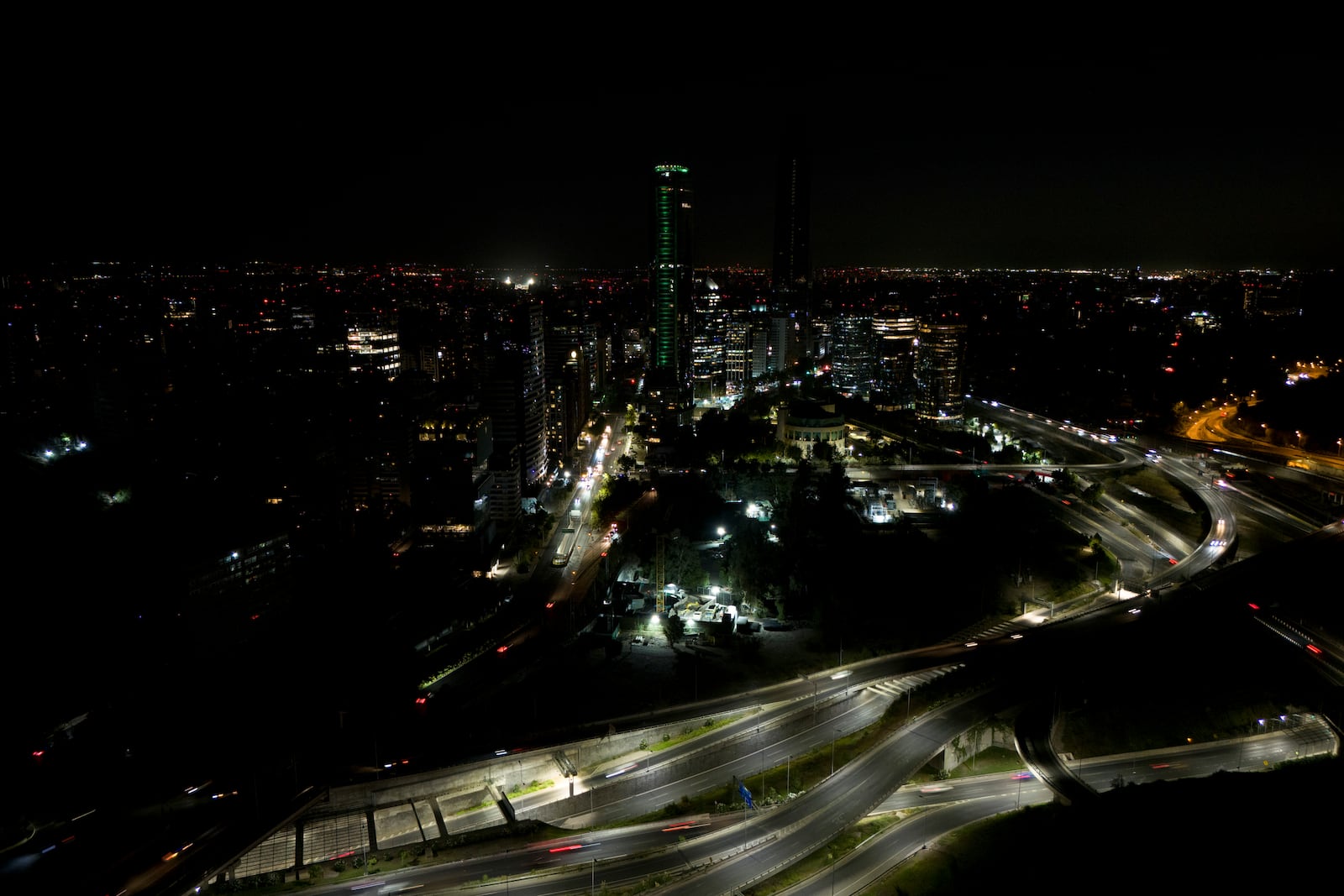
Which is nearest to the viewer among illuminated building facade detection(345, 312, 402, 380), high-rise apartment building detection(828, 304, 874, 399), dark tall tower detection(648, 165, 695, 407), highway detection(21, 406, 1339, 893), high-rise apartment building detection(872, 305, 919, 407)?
highway detection(21, 406, 1339, 893)

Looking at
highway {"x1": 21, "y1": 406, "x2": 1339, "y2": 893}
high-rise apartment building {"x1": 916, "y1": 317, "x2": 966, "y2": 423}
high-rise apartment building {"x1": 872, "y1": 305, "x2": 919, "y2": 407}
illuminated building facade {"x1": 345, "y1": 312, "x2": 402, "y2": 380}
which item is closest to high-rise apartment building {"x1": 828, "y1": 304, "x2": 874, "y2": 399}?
high-rise apartment building {"x1": 872, "y1": 305, "x2": 919, "y2": 407}

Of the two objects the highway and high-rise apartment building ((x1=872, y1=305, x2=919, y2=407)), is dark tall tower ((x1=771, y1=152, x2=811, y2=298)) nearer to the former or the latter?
high-rise apartment building ((x1=872, y1=305, x2=919, y2=407))

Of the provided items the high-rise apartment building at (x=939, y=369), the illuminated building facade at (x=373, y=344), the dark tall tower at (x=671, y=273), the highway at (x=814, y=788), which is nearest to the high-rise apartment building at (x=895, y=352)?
the high-rise apartment building at (x=939, y=369)

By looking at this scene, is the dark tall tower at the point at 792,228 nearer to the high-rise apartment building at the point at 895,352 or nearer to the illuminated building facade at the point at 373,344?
the high-rise apartment building at the point at 895,352

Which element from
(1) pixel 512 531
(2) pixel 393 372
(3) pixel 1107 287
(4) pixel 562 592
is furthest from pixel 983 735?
(3) pixel 1107 287

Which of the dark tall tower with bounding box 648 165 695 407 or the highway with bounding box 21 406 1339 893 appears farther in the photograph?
the dark tall tower with bounding box 648 165 695 407

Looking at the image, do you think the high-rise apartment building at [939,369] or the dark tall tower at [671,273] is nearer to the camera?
the high-rise apartment building at [939,369]

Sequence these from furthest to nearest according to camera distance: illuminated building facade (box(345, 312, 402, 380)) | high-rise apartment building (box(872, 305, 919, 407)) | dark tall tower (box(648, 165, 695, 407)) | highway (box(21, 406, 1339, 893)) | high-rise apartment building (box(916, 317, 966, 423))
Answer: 1. dark tall tower (box(648, 165, 695, 407))
2. high-rise apartment building (box(872, 305, 919, 407))
3. illuminated building facade (box(345, 312, 402, 380))
4. high-rise apartment building (box(916, 317, 966, 423))
5. highway (box(21, 406, 1339, 893))

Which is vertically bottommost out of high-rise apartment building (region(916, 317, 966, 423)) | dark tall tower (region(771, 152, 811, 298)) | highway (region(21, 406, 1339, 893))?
highway (region(21, 406, 1339, 893))
